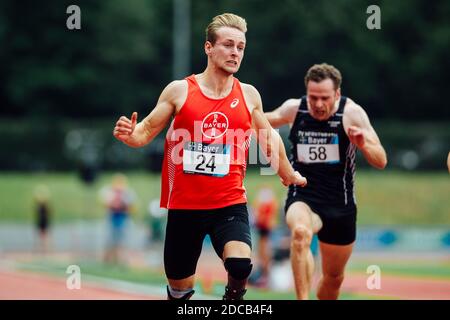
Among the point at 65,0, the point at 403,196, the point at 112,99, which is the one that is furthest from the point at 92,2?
the point at 403,196

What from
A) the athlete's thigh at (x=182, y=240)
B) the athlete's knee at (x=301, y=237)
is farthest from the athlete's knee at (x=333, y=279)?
the athlete's thigh at (x=182, y=240)

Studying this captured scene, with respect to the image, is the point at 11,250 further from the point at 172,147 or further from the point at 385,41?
the point at 172,147

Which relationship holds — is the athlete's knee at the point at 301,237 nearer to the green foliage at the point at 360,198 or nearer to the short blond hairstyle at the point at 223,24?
the short blond hairstyle at the point at 223,24

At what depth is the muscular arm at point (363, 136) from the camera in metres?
10.3

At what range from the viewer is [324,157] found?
1126 cm

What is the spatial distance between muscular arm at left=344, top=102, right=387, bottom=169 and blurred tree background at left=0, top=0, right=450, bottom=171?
4130cm

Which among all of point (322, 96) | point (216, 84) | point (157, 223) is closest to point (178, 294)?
point (216, 84)

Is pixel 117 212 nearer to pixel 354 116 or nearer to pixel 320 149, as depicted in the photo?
pixel 320 149

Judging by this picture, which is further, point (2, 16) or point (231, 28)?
point (2, 16)

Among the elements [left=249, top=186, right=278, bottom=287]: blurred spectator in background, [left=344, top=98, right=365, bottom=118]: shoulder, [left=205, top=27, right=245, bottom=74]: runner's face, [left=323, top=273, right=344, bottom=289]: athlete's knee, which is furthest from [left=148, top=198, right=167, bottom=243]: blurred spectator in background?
[left=205, top=27, right=245, bottom=74]: runner's face

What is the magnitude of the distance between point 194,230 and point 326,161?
2449 millimetres
